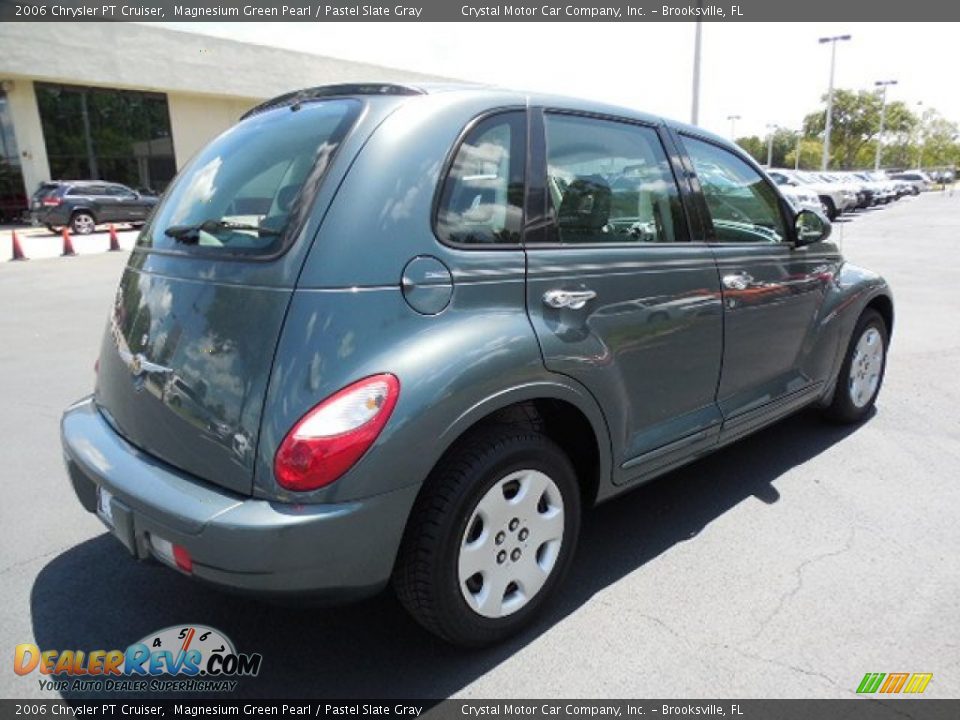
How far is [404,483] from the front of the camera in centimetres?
199

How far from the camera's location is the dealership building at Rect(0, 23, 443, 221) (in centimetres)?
2494

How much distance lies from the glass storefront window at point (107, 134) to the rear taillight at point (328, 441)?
30.3m

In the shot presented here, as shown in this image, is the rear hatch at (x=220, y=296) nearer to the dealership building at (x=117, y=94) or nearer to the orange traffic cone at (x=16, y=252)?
the orange traffic cone at (x=16, y=252)

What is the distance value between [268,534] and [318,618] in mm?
884

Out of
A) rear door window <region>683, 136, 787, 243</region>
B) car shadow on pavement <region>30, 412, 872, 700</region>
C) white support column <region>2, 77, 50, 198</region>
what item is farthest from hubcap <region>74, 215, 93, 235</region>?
rear door window <region>683, 136, 787, 243</region>

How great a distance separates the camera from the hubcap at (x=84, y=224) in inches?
789

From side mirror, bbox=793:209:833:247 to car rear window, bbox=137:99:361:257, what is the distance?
2505mm

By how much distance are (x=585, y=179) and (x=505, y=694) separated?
1.84 m

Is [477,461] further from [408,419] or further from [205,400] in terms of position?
[205,400]

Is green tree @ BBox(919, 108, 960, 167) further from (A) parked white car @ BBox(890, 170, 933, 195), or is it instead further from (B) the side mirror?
(B) the side mirror

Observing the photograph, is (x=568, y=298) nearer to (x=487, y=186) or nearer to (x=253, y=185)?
(x=487, y=186)

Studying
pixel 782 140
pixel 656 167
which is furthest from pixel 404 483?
pixel 782 140

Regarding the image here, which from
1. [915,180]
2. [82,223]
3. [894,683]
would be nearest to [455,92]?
[894,683]

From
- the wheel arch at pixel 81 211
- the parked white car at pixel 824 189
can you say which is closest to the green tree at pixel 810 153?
the parked white car at pixel 824 189
